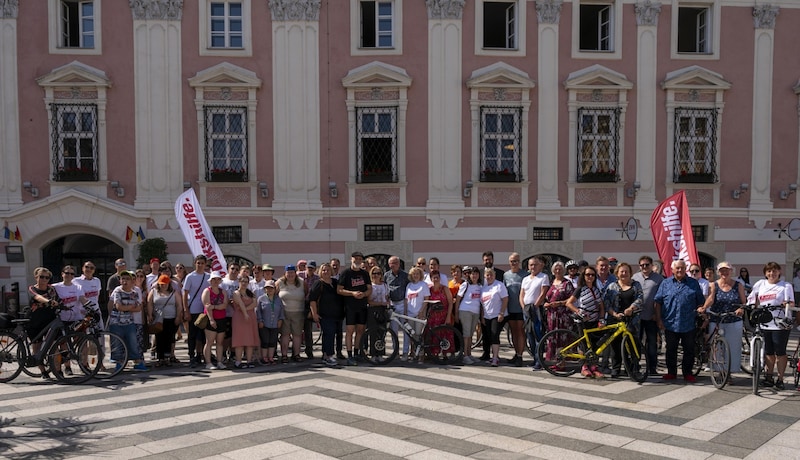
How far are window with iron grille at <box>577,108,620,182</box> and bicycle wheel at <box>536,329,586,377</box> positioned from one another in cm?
937

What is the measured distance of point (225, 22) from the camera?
17719 mm

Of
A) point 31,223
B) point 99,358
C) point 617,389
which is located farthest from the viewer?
point 31,223

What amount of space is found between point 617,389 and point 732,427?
187 centimetres

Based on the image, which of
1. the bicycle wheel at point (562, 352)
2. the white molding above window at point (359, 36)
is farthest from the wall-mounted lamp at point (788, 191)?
the bicycle wheel at point (562, 352)

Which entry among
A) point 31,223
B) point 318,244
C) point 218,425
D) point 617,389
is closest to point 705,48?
point 318,244

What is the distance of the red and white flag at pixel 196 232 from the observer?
42.9 feet

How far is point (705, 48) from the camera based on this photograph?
18.6 m

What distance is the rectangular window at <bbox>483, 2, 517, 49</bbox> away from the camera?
18.3 m

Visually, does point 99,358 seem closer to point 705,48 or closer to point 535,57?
point 535,57

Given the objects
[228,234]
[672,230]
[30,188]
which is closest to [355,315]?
[672,230]

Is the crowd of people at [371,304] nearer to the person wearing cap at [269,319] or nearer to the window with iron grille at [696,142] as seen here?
the person wearing cap at [269,319]

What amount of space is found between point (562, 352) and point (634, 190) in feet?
32.8

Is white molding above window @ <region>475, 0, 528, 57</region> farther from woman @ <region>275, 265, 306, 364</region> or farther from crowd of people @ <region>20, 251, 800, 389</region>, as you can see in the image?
woman @ <region>275, 265, 306, 364</region>

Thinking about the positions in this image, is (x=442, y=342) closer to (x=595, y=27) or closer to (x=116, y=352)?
(x=116, y=352)
